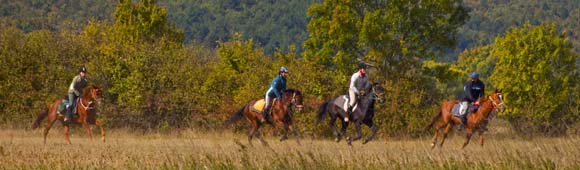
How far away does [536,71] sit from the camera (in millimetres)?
54719

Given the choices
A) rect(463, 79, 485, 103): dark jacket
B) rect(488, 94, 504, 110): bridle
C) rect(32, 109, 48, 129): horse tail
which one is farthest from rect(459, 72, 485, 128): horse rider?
rect(32, 109, 48, 129): horse tail

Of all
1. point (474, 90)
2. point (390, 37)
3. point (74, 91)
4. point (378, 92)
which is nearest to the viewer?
point (378, 92)

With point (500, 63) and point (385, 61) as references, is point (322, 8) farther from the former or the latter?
point (500, 63)

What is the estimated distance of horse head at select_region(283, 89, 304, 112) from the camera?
30297 mm

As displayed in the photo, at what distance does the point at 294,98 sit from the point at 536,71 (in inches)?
1066

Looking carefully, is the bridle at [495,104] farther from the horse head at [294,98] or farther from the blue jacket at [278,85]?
the blue jacket at [278,85]

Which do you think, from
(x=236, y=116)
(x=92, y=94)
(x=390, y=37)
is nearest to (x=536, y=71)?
(x=390, y=37)

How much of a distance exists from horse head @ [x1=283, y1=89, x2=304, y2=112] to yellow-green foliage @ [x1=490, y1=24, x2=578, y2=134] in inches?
930

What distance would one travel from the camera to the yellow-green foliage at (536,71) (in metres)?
53.1

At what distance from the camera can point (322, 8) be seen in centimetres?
4847

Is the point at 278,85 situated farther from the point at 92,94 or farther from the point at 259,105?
the point at 92,94

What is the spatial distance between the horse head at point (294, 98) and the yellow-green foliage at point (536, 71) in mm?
23615

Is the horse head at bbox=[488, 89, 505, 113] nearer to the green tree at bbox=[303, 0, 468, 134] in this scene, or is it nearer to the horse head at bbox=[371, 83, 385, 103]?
the horse head at bbox=[371, 83, 385, 103]

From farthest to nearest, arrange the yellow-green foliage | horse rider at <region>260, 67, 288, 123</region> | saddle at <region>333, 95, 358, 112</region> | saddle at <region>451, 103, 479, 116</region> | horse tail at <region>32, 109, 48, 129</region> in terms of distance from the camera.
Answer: the yellow-green foliage → horse tail at <region>32, 109, 48, 129</region> → saddle at <region>333, 95, 358, 112</region> → horse rider at <region>260, 67, 288, 123</region> → saddle at <region>451, 103, 479, 116</region>
